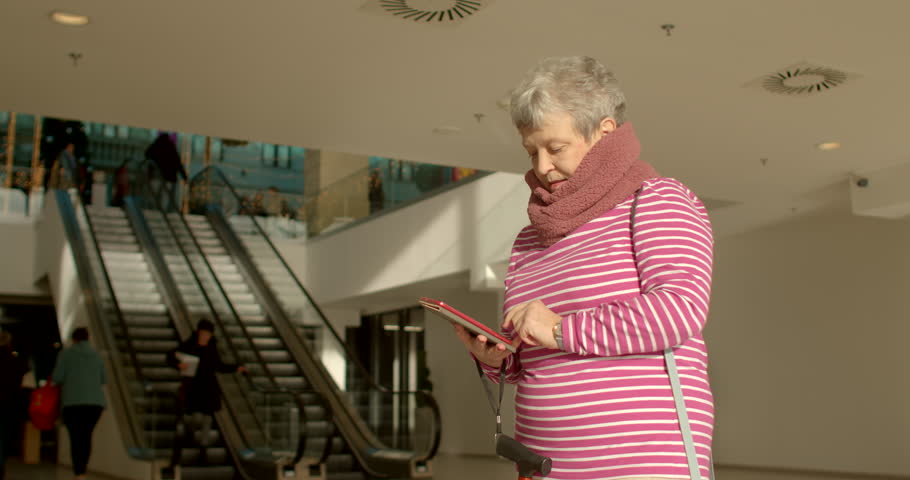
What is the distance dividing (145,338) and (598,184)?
506 inches

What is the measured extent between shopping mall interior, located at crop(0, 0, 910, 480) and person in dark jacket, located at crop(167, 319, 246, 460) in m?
0.45

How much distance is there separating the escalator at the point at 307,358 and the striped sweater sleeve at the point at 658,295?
30.8 feet

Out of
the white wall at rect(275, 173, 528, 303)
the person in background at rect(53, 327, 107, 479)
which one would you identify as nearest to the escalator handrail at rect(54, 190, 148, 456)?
the person in background at rect(53, 327, 107, 479)

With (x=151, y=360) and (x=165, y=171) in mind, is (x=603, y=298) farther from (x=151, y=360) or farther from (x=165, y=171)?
(x=165, y=171)

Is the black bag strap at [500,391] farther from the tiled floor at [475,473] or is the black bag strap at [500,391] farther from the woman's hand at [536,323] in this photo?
the tiled floor at [475,473]

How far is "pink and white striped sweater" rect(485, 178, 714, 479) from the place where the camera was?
1461 mm

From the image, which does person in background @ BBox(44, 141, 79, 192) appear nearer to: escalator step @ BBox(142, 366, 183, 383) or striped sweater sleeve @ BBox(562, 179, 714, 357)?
escalator step @ BBox(142, 366, 183, 383)

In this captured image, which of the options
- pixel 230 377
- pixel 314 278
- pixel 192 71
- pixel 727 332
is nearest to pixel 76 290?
pixel 230 377

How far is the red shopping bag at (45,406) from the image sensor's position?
866 cm

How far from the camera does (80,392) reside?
9.24 m

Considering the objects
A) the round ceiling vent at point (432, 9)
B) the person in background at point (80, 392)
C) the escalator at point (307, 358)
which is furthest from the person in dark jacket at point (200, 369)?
the round ceiling vent at point (432, 9)

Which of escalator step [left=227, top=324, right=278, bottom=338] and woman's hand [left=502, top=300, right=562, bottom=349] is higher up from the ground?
escalator step [left=227, top=324, right=278, bottom=338]

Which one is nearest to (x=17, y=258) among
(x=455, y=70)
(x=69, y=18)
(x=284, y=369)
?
(x=284, y=369)

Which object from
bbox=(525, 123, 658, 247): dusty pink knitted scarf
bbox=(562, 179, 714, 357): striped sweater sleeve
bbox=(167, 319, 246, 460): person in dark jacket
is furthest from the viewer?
bbox=(167, 319, 246, 460): person in dark jacket
